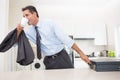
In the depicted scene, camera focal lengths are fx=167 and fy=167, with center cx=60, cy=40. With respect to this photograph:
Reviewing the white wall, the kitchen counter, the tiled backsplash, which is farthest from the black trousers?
the tiled backsplash

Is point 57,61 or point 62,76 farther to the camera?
point 57,61

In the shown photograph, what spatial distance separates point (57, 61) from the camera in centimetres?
168

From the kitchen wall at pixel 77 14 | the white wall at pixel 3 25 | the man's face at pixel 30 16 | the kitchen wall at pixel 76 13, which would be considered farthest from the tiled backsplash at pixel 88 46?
the man's face at pixel 30 16

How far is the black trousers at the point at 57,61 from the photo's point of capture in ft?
5.50

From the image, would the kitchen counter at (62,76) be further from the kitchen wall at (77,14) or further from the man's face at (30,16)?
the kitchen wall at (77,14)

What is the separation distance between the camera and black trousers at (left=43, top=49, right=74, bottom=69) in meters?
1.68

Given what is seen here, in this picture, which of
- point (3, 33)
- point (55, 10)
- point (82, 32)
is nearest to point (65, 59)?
point (3, 33)

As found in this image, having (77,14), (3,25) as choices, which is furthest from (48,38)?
(77,14)

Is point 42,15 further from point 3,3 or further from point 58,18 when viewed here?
point 3,3

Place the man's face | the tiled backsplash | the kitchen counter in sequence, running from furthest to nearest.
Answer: the tiled backsplash, the man's face, the kitchen counter

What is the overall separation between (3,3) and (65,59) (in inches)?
69.0

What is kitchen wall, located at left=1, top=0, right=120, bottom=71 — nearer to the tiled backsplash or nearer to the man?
the tiled backsplash

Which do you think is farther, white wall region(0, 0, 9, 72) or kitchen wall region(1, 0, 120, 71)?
kitchen wall region(1, 0, 120, 71)

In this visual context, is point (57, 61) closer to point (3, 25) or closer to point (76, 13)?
point (3, 25)
